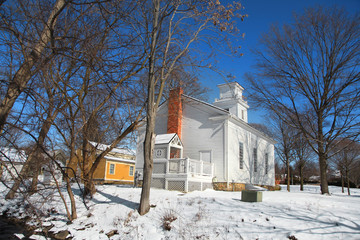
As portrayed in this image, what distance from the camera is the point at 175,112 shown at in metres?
17.7

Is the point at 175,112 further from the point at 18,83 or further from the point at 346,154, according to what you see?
the point at 346,154

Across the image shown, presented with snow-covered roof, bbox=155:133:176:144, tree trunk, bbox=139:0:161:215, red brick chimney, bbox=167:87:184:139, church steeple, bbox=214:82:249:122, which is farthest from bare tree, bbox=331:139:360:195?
tree trunk, bbox=139:0:161:215

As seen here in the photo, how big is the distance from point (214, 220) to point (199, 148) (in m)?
9.18

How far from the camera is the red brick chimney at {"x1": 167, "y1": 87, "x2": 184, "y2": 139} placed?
17641mm

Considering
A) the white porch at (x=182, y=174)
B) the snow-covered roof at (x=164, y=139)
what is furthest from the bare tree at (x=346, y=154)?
the snow-covered roof at (x=164, y=139)

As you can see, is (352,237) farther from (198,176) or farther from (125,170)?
(125,170)

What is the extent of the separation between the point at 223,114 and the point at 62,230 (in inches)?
430

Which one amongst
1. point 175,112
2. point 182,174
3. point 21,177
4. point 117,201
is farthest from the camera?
point 175,112

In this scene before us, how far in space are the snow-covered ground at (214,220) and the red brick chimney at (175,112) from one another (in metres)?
7.07

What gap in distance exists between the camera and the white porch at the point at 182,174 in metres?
14.3

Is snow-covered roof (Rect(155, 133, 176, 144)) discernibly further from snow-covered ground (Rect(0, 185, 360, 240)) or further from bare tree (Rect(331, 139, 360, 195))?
bare tree (Rect(331, 139, 360, 195))

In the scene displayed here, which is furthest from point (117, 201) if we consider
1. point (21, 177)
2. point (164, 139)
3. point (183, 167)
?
point (21, 177)

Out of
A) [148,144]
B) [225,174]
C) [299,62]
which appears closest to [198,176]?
[225,174]

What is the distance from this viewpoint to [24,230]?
937 cm
